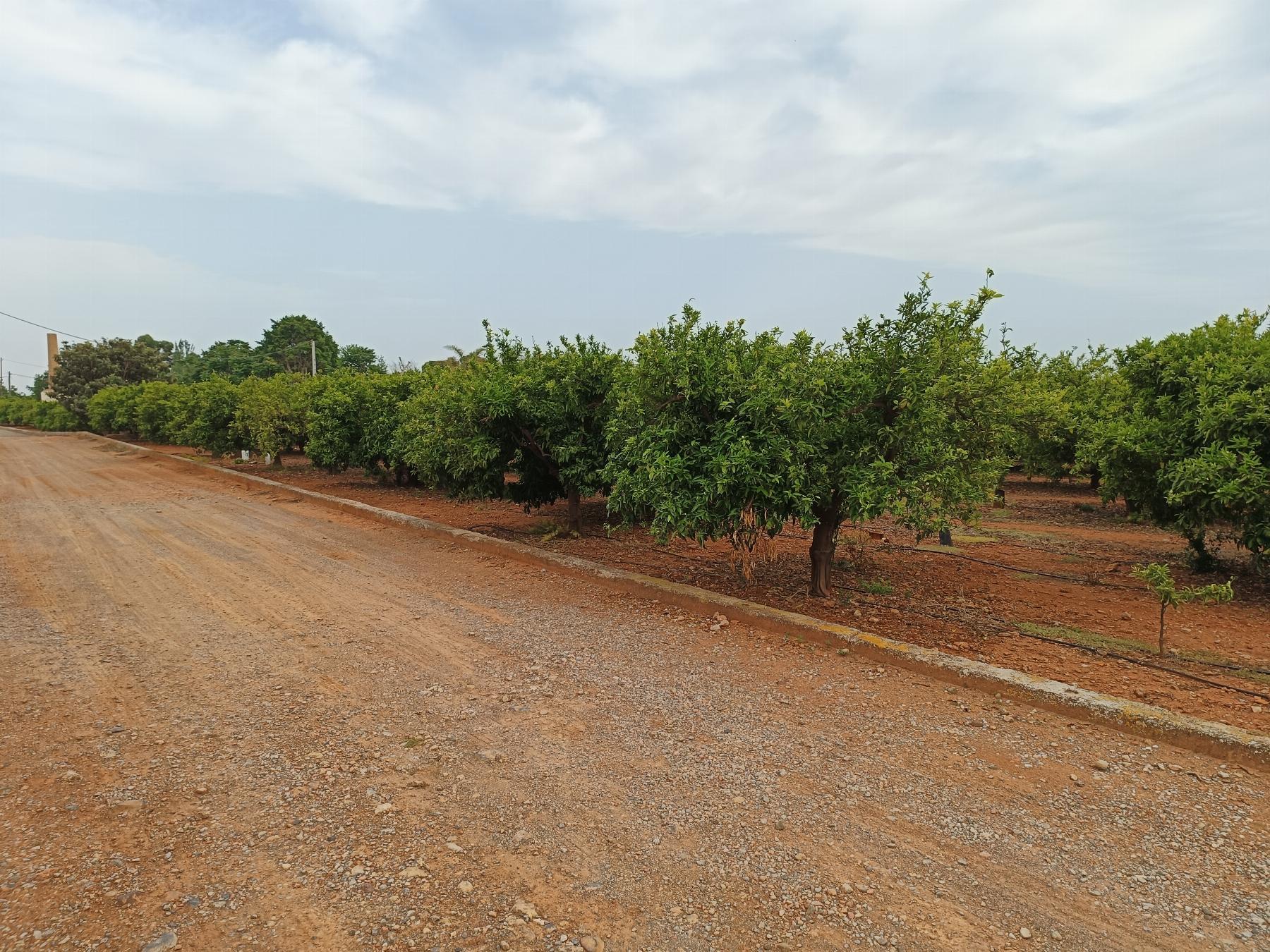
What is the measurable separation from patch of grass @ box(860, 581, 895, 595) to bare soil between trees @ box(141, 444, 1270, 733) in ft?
0.04

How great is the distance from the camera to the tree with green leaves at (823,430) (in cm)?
539

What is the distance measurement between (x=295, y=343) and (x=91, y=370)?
607 inches

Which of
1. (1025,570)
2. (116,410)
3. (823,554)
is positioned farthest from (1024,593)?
(116,410)

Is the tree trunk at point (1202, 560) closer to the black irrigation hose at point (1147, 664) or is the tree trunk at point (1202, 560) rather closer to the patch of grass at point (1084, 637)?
the patch of grass at point (1084, 637)

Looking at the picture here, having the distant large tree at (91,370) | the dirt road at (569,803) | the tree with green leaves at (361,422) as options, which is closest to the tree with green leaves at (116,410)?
the distant large tree at (91,370)

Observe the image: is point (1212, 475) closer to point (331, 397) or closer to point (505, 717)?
point (505, 717)

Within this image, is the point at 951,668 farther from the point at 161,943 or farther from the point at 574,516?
the point at 574,516

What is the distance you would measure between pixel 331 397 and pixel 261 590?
9.46 metres

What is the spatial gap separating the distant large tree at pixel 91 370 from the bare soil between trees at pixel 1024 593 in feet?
152

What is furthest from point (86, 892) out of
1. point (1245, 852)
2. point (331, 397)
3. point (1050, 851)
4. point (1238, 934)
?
point (331, 397)

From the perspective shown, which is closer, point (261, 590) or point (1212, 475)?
point (1212, 475)

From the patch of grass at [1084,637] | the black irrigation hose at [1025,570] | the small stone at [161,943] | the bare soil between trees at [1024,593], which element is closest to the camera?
the small stone at [161,943]

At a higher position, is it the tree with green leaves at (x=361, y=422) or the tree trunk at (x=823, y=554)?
the tree with green leaves at (x=361, y=422)

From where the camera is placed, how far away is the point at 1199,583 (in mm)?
7410
